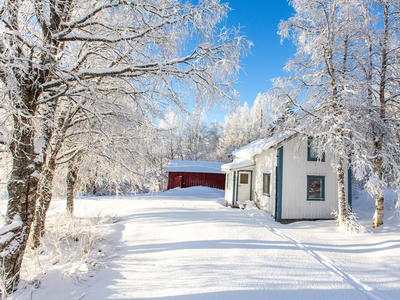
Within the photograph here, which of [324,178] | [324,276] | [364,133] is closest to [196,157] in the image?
[324,178]

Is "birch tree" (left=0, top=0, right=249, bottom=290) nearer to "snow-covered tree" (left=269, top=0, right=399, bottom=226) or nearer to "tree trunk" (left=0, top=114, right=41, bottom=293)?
"tree trunk" (left=0, top=114, right=41, bottom=293)

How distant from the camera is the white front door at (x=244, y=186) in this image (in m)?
13.1

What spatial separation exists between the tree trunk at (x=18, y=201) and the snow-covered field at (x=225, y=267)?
1.76 ft

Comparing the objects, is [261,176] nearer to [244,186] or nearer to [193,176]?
[244,186]

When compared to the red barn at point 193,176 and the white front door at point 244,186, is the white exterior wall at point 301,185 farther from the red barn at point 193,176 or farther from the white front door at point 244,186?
the red barn at point 193,176

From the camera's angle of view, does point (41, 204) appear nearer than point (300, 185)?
Yes

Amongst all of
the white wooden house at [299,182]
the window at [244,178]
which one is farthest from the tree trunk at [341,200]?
the window at [244,178]

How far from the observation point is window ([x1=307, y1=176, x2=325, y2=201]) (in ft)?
33.1

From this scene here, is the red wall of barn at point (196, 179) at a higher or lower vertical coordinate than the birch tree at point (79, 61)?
lower

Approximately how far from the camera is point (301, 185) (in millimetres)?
10016

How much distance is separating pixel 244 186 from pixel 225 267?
30.3ft

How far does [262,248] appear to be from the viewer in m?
5.27

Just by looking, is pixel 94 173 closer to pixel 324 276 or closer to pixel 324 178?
pixel 324 276

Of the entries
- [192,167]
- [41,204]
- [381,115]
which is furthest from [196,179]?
[41,204]
